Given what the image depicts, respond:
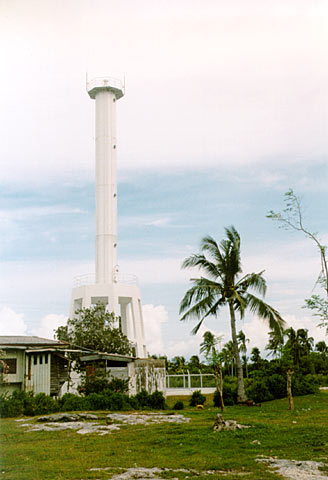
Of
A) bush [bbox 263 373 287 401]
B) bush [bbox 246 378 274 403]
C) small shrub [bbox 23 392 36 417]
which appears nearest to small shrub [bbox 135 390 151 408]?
small shrub [bbox 23 392 36 417]

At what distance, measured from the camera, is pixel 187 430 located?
13914mm

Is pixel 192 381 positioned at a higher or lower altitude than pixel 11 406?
higher

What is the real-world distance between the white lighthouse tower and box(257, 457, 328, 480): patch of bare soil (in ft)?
77.7

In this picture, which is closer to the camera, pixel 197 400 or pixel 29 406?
pixel 29 406

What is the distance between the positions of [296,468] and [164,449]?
10.3ft

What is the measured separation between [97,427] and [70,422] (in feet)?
5.04

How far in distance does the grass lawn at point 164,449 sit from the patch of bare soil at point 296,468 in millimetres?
212

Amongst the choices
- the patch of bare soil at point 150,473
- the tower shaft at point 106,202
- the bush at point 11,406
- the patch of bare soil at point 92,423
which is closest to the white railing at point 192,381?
the tower shaft at point 106,202

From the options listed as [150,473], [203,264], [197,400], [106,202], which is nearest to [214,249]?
[203,264]

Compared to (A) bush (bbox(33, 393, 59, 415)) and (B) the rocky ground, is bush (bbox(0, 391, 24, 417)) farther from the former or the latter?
(B) the rocky ground

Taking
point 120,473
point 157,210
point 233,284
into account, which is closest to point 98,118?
point 157,210

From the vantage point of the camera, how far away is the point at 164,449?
11.7m

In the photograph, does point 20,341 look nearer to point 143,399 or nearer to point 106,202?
point 143,399

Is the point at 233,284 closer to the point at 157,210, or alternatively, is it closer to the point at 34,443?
the point at 157,210
